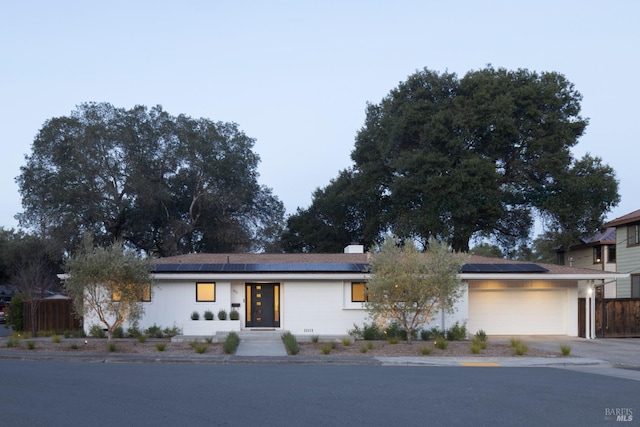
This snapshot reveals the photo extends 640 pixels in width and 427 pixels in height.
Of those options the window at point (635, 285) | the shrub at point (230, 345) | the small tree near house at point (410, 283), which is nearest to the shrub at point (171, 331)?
the shrub at point (230, 345)

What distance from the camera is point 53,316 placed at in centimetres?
3219

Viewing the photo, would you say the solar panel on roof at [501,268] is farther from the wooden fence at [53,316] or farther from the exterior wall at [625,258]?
the wooden fence at [53,316]

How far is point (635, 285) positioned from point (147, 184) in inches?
1164

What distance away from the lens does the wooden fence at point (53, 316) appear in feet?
105

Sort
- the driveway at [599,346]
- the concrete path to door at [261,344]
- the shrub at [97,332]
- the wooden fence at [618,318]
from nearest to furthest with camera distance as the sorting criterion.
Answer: the driveway at [599,346], the concrete path to door at [261,344], the shrub at [97,332], the wooden fence at [618,318]

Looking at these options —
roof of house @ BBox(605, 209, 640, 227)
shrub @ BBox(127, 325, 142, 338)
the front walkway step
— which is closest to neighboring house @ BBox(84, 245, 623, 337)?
shrub @ BBox(127, 325, 142, 338)

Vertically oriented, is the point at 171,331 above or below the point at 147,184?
below

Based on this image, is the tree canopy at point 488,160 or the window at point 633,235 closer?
the window at point 633,235

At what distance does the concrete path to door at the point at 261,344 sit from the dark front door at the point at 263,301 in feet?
5.20

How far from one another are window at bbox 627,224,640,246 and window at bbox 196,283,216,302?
22419 millimetres

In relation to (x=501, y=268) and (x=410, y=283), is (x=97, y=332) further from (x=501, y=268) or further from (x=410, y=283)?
(x=501, y=268)

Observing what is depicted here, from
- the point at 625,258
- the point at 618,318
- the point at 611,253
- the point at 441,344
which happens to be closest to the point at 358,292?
the point at 441,344

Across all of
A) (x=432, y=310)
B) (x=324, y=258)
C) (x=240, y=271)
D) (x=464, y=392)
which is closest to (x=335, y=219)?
(x=324, y=258)

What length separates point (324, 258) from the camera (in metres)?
33.6
